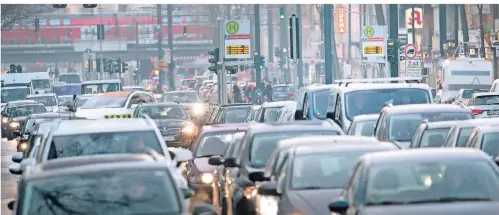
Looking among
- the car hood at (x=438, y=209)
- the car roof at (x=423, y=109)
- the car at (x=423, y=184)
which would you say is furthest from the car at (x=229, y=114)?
the car hood at (x=438, y=209)

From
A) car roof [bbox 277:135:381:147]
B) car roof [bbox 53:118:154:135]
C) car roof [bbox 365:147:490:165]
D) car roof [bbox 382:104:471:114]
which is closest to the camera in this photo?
car roof [bbox 365:147:490:165]

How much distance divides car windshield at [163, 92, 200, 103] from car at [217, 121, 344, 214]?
1325 inches

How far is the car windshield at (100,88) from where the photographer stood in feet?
200

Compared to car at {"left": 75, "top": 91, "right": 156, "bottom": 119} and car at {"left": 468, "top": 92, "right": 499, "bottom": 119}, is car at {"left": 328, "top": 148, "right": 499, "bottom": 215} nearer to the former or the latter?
car at {"left": 468, "top": 92, "right": 499, "bottom": 119}

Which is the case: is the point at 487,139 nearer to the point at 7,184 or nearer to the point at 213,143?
the point at 213,143

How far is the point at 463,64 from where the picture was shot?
60531mm

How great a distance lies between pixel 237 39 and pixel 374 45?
17.9 ft

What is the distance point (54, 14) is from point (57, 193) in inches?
5877

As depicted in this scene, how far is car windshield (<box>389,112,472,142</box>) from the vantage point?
22484mm

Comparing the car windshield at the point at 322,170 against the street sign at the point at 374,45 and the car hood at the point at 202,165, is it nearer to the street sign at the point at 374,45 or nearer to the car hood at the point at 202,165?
the car hood at the point at 202,165

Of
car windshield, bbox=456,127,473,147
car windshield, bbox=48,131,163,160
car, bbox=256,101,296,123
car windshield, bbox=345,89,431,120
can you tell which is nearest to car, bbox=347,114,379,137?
car windshield, bbox=345,89,431,120

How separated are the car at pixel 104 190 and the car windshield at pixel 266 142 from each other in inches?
236

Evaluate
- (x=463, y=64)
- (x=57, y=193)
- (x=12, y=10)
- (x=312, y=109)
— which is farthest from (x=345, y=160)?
(x=12, y=10)

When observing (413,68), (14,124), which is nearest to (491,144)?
(413,68)
